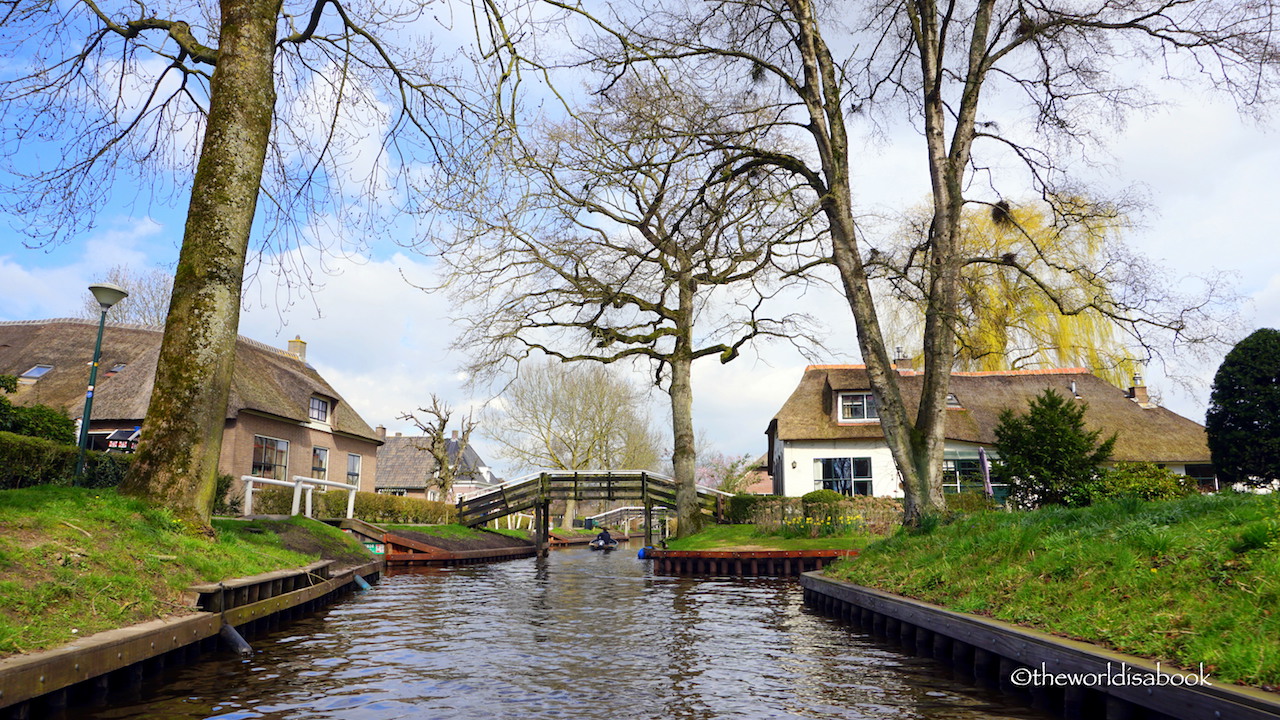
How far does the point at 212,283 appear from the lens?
9883 millimetres

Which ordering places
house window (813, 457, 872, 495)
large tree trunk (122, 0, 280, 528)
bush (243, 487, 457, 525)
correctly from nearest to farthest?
large tree trunk (122, 0, 280, 528), bush (243, 487, 457, 525), house window (813, 457, 872, 495)

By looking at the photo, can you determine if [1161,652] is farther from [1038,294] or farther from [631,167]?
[1038,294]

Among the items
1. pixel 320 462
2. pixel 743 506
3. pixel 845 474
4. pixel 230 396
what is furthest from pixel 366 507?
pixel 845 474

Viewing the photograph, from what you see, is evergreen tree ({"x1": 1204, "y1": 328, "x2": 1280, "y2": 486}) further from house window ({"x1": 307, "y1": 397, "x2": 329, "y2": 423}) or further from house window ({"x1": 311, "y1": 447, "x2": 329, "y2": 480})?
house window ({"x1": 307, "y1": 397, "x2": 329, "y2": 423})

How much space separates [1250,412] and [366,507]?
1083 inches

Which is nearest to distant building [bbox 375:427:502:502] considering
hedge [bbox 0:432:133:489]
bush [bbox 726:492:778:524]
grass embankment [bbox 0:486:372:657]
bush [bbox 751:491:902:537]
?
bush [bbox 726:492:778:524]

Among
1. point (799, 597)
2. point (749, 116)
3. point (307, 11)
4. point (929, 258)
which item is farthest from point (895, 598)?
point (307, 11)

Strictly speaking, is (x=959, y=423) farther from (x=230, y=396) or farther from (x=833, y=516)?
(x=230, y=396)

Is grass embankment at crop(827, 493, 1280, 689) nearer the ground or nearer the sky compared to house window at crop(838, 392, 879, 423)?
nearer the ground

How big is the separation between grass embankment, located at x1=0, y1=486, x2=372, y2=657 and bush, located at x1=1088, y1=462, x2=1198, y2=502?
53.5 feet

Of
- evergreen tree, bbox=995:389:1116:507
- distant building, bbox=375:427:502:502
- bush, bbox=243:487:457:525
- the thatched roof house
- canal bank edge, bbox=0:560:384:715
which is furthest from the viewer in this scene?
distant building, bbox=375:427:502:502

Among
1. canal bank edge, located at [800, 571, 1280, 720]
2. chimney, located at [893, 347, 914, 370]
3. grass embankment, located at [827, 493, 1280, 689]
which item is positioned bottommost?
canal bank edge, located at [800, 571, 1280, 720]

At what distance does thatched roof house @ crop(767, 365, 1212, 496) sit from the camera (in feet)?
104

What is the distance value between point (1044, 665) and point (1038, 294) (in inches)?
1236
